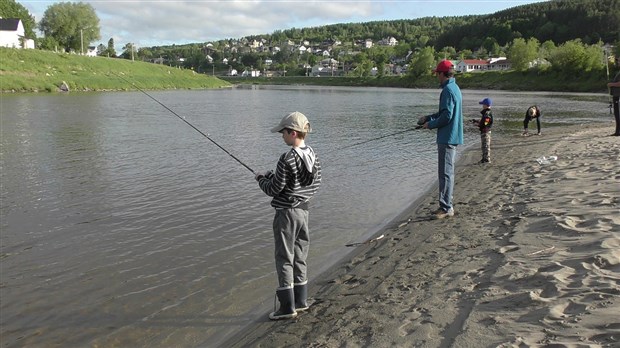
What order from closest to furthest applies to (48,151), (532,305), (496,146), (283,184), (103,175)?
(532,305) → (283,184) → (103,175) → (48,151) → (496,146)

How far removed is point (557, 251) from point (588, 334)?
2156mm

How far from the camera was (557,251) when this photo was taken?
18.1 ft

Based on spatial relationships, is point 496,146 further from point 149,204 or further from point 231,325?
point 231,325

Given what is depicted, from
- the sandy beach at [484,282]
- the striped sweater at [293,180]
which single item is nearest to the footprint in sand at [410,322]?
the sandy beach at [484,282]

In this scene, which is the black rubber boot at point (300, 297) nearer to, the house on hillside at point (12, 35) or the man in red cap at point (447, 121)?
the man in red cap at point (447, 121)

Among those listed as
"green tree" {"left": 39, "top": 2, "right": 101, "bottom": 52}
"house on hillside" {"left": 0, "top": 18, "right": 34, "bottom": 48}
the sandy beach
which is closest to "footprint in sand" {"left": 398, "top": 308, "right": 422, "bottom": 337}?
the sandy beach

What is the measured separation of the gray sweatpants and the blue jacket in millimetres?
3829

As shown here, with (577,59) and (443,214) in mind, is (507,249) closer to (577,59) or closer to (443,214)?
(443,214)

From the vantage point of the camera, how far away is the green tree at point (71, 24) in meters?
107

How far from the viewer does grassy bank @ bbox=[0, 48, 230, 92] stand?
61750 mm

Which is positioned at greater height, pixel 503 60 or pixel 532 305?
pixel 503 60

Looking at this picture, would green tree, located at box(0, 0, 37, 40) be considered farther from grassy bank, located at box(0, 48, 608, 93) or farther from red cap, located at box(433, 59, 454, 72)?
red cap, located at box(433, 59, 454, 72)

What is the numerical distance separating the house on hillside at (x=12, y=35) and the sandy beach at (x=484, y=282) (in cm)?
10014

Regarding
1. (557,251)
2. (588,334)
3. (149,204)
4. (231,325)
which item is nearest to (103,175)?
Result: (149,204)
